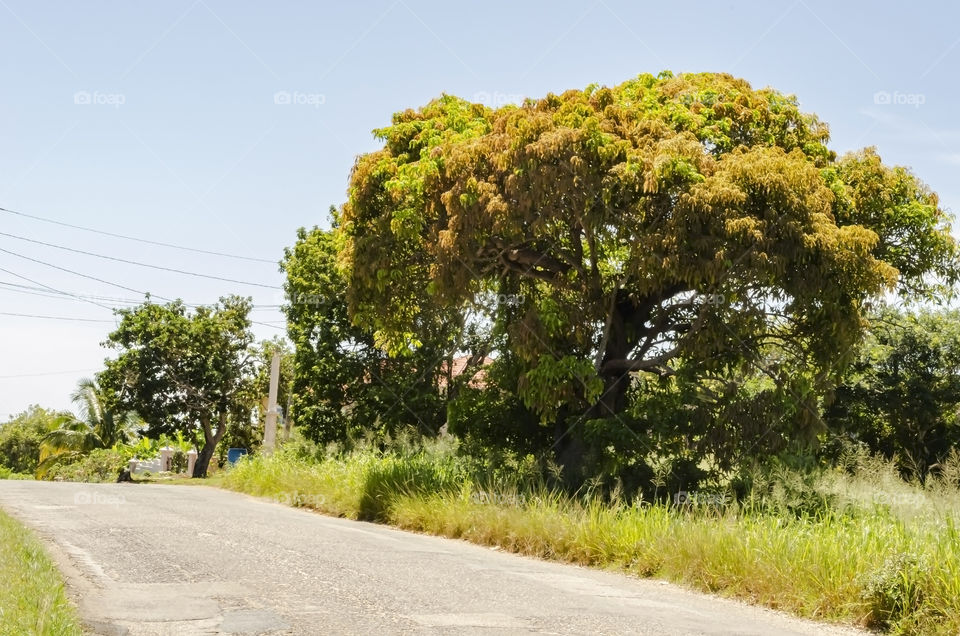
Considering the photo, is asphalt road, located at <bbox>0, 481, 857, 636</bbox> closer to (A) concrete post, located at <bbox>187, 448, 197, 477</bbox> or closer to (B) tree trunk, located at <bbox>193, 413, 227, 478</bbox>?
(B) tree trunk, located at <bbox>193, 413, 227, 478</bbox>

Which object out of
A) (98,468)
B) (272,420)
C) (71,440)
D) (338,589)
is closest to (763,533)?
(338,589)

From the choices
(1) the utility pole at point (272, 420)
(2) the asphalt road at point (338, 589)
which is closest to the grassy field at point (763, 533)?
(2) the asphalt road at point (338, 589)

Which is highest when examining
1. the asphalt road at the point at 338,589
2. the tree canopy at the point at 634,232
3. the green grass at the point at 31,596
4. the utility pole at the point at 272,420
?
the tree canopy at the point at 634,232

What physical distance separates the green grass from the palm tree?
1384 inches

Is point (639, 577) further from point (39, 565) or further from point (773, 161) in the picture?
point (773, 161)

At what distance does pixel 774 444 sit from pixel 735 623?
754 cm

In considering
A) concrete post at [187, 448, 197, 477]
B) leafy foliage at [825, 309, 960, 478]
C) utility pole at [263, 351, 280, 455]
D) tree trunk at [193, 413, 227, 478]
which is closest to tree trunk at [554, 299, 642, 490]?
leafy foliage at [825, 309, 960, 478]

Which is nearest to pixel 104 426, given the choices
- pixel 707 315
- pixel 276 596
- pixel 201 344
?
pixel 201 344

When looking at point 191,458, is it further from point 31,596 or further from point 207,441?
point 31,596

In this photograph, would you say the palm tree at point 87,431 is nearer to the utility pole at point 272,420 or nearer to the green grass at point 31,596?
the utility pole at point 272,420

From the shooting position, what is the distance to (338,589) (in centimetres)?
718

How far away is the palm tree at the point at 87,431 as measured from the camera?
40219 millimetres

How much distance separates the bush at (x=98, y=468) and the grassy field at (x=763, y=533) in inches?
930

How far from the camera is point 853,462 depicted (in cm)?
1255
